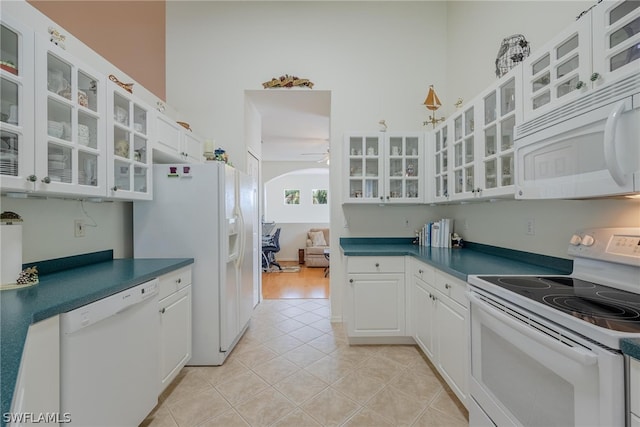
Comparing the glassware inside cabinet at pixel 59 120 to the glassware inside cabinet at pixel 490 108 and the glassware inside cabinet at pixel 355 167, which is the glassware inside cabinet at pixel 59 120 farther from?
the glassware inside cabinet at pixel 490 108

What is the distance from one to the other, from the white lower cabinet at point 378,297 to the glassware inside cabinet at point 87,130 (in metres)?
2.12

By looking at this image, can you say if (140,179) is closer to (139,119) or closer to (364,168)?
(139,119)

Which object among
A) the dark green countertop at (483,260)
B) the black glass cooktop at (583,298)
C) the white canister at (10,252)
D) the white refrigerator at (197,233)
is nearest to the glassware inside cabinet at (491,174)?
the dark green countertop at (483,260)

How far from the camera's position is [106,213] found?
220 centimetres

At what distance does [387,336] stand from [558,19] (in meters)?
2.68

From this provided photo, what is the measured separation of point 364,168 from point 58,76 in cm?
245

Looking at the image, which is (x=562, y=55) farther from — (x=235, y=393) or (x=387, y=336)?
(x=235, y=393)

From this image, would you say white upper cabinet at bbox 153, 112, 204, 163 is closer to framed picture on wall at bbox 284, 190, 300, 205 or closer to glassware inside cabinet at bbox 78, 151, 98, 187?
glassware inside cabinet at bbox 78, 151, 98, 187

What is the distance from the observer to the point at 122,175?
1.99m

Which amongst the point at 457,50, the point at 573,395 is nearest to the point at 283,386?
the point at 573,395

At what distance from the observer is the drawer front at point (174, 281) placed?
6.21ft

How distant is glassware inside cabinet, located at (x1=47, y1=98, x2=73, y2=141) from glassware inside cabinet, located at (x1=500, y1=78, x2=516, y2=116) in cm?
254

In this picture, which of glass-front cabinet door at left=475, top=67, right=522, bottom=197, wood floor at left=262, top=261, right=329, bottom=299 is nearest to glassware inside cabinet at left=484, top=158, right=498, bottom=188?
glass-front cabinet door at left=475, top=67, right=522, bottom=197

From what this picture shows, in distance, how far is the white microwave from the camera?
3.24ft
